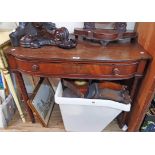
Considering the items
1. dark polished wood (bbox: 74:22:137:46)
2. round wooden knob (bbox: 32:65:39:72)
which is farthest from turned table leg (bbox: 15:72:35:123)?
dark polished wood (bbox: 74:22:137:46)

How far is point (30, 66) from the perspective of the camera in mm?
1135

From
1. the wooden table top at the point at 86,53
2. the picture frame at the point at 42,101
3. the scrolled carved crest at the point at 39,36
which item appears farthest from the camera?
the picture frame at the point at 42,101

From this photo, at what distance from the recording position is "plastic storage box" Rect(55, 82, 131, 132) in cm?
117

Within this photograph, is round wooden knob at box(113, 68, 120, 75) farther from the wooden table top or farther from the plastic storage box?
the plastic storage box

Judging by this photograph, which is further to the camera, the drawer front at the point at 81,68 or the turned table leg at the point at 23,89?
the turned table leg at the point at 23,89

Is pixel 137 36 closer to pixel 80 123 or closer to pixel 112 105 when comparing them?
pixel 112 105

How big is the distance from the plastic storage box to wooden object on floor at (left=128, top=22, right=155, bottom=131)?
119 millimetres

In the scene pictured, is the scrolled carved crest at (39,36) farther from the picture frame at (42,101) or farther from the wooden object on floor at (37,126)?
the wooden object on floor at (37,126)

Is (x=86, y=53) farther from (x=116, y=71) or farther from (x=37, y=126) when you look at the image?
(x=37, y=126)

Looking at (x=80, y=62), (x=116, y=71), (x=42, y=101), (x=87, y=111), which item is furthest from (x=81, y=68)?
(x=42, y=101)

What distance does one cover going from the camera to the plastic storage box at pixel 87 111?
1.17 meters

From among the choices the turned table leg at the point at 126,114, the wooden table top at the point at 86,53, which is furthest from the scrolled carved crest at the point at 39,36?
the turned table leg at the point at 126,114

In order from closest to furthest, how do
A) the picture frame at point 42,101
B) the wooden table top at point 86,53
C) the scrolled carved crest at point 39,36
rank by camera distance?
1. the wooden table top at point 86,53
2. the scrolled carved crest at point 39,36
3. the picture frame at point 42,101
